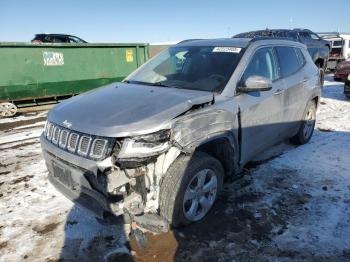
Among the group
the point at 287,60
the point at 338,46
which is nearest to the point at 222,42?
the point at 287,60

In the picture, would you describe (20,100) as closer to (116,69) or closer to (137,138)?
(116,69)

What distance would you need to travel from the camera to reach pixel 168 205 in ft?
9.50

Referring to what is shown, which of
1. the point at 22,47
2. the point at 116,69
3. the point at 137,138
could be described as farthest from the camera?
the point at 116,69

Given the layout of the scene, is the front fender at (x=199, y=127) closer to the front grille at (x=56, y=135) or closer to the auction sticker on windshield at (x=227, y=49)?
the auction sticker on windshield at (x=227, y=49)

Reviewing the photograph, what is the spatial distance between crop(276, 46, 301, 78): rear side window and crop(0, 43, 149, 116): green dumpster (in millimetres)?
6942

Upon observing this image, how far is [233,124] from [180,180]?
0.95 m

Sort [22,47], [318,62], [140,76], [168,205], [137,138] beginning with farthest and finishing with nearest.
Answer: [318,62], [22,47], [140,76], [168,205], [137,138]

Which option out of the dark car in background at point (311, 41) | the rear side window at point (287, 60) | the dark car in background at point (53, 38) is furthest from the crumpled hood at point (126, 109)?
the dark car in background at point (53, 38)

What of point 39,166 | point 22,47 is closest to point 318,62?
point 22,47

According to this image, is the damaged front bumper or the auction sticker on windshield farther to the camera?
the auction sticker on windshield

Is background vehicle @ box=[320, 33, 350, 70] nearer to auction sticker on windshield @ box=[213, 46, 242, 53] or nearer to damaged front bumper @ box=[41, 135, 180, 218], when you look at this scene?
auction sticker on windshield @ box=[213, 46, 242, 53]

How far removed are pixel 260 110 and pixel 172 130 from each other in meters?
1.54

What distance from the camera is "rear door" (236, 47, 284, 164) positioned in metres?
3.71

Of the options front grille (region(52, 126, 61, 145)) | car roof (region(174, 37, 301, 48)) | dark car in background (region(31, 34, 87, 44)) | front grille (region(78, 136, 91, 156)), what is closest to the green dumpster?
dark car in background (region(31, 34, 87, 44))
